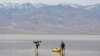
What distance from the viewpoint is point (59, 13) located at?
408 centimetres

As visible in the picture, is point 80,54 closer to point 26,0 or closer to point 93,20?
point 93,20

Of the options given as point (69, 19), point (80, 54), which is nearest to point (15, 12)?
point (69, 19)

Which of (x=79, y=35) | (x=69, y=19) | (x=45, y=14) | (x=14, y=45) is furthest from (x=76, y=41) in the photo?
(x=14, y=45)

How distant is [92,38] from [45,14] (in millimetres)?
828

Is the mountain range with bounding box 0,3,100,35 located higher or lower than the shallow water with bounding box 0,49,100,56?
higher

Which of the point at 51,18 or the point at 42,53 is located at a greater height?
the point at 51,18

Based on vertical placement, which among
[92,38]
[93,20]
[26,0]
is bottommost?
[92,38]

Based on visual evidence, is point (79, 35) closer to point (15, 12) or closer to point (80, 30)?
point (80, 30)

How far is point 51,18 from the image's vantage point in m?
4.08

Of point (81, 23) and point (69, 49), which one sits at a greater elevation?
point (81, 23)

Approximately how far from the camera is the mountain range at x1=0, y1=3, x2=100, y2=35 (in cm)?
407

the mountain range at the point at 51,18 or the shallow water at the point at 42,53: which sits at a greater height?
the mountain range at the point at 51,18

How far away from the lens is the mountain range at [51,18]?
407 centimetres

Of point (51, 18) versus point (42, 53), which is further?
point (51, 18)
